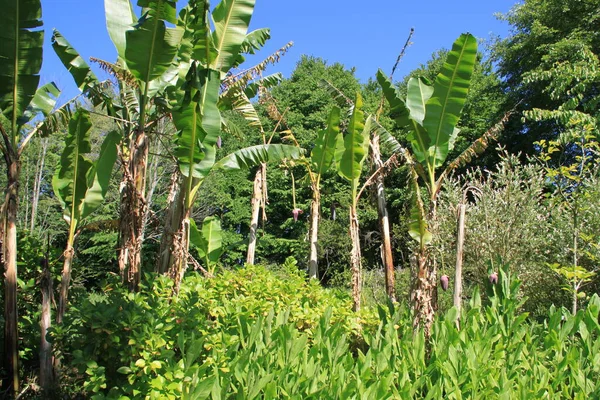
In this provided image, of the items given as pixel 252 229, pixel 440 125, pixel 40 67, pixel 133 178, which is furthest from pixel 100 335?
pixel 252 229

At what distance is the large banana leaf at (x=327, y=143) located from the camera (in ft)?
25.0

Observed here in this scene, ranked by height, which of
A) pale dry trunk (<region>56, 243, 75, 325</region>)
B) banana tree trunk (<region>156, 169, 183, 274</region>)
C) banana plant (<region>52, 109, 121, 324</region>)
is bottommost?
pale dry trunk (<region>56, 243, 75, 325</region>)

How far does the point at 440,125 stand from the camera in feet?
17.7

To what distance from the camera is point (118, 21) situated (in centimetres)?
545

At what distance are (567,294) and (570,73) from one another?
5.68 meters

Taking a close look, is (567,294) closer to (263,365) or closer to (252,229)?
(252,229)

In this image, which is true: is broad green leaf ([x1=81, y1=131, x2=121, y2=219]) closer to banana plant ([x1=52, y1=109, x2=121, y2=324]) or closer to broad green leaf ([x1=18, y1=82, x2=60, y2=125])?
banana plant ([x1=52, y1=109, x2=121, y2=324])

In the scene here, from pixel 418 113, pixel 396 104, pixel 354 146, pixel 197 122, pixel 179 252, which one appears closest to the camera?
pixel 197 122

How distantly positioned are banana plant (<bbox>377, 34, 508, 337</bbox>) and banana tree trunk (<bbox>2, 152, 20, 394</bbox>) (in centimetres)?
386

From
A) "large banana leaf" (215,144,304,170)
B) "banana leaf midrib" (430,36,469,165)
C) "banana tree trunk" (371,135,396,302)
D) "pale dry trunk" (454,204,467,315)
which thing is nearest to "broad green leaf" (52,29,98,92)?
"large banana leaf" (215,144,304,170)

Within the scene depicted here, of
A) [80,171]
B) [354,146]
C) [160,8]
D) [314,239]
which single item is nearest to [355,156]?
[354,146]

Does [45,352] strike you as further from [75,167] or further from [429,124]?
[429,124]

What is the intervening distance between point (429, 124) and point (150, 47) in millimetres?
3204

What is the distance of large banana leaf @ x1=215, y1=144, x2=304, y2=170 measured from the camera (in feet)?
22.0
